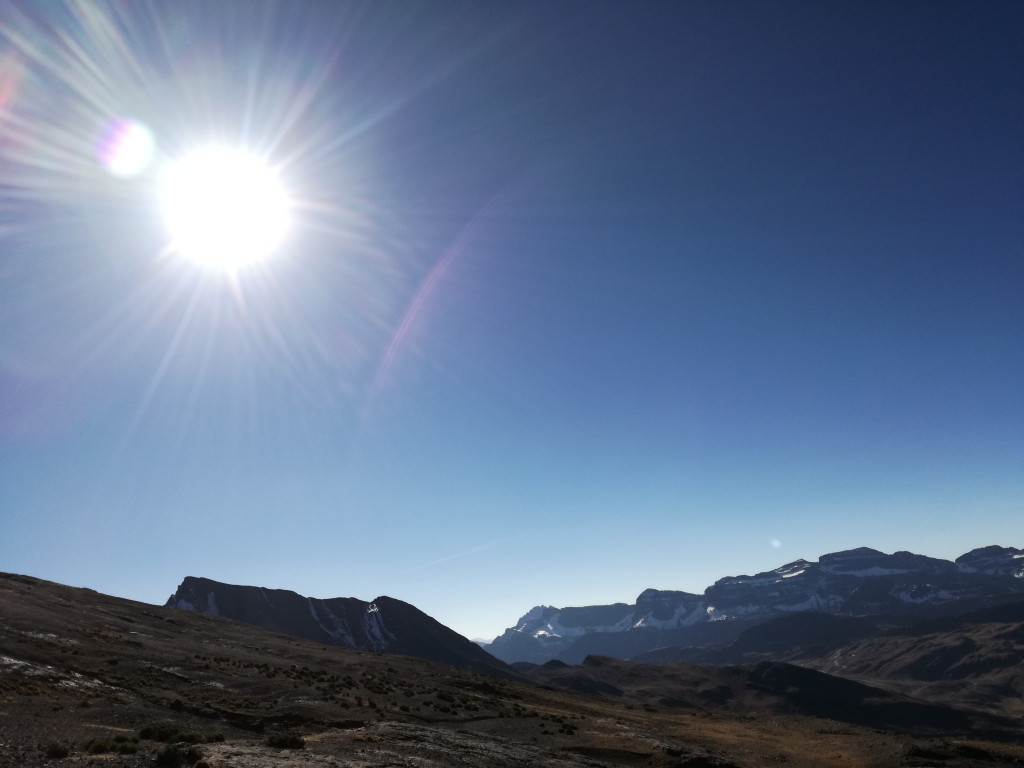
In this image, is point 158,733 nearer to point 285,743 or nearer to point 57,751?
point 285,743

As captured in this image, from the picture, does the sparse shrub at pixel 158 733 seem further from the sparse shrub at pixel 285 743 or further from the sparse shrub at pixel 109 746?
the sparse shrub at pixel 285 743

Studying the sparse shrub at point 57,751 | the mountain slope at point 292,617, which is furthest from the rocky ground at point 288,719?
the mountain slope at point 292,617

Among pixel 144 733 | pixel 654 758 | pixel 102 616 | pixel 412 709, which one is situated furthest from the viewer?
pixel 102 616

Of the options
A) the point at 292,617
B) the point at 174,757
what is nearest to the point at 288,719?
the point at 174,757

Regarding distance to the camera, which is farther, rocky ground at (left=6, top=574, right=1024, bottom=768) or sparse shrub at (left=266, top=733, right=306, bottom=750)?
sparse shrub at (left=266, top=733, right=306, bottom=750)

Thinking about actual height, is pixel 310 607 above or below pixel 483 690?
above

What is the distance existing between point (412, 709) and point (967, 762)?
4417 centimetres

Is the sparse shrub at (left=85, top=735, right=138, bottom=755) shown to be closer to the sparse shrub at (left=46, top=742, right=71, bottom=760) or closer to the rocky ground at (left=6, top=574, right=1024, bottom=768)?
the rocky ground at (left=6, top=574, right=1024, bottom=768)

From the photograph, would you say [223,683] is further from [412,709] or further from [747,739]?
[747,739]

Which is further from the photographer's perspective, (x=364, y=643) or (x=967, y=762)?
(x=364, y=643)

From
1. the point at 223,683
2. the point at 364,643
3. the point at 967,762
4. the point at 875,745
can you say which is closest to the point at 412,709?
the point at 223,683

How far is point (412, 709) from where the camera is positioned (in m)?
48.0

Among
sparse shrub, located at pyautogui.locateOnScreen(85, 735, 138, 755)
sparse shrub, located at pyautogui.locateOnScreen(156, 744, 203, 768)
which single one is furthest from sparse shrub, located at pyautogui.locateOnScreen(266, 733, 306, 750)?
→ sparse shrub, located at pyautogui.locateOnScreen(85, 735, 138, 755)

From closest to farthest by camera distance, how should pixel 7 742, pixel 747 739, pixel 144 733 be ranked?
pixel 7 742
pixel 144 733
pixel 747 739
